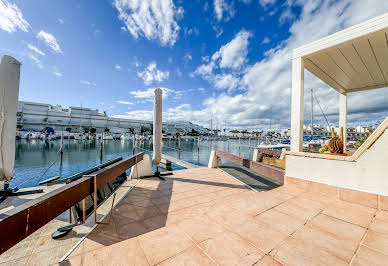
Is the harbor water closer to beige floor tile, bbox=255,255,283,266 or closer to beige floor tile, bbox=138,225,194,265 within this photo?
beige floor tile, bbox=138,225,194,265

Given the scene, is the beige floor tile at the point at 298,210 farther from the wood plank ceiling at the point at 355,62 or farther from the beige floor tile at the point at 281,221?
the wood plank ceiling at the point at 355,62

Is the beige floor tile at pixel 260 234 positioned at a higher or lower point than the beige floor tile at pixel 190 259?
higher

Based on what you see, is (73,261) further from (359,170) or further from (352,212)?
(359,170)

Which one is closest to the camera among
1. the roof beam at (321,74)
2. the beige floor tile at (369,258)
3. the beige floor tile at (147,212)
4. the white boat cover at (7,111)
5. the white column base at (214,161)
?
the beige floor tile at (369,258)

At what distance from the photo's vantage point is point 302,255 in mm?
1103

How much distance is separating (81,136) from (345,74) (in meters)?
43.8

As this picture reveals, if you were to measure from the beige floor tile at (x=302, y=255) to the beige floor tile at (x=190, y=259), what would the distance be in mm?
537

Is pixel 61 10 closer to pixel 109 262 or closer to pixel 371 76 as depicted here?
pixel 109 262

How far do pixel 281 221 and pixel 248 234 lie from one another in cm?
47

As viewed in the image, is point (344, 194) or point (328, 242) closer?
point (328, 242)

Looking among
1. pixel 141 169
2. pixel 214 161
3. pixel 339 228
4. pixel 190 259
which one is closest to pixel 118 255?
pixel 190 259

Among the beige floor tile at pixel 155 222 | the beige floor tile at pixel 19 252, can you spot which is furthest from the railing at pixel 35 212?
the beige floor tile at pixel 155 222

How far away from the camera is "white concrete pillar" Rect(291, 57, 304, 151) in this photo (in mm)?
2742

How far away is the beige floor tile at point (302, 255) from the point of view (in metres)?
1.04
